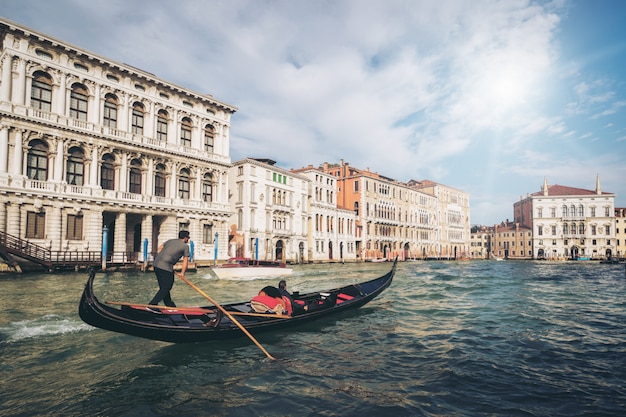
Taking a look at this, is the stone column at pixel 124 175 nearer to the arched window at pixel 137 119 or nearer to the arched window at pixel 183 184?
the arched window at pixel 137 119

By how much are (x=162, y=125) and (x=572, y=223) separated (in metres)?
65.4

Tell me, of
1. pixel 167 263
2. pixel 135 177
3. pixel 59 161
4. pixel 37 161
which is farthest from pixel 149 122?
pixel 167 263

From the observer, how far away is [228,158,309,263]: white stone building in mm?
33312

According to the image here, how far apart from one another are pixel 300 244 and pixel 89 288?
34.1 m

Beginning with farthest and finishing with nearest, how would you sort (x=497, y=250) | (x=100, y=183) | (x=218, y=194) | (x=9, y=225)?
(x=497, y=250) → (x=218, y=194) → (x=100, y=183) → (x=9, y=225)

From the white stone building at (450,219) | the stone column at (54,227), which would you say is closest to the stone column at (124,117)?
the stone column at (54,227)

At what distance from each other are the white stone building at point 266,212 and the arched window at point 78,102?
12712mm

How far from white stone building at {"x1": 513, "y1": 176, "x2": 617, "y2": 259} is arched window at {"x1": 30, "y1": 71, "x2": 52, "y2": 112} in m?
68.7

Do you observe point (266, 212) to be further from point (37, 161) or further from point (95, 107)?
point (37, 161)

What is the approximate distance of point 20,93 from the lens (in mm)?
20672

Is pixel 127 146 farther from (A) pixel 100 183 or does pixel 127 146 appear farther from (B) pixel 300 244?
(B) pixel 300 244

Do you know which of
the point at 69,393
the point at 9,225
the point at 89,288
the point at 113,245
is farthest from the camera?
the point at 113,245

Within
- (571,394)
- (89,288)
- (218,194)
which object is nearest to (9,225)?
(218,194)

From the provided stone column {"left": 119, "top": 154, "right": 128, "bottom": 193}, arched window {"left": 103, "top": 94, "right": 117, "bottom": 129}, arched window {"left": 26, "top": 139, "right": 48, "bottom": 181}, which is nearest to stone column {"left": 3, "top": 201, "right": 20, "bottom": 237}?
arched window {"left": 26, "top": 139, "right": 48, "bottom": 181}
